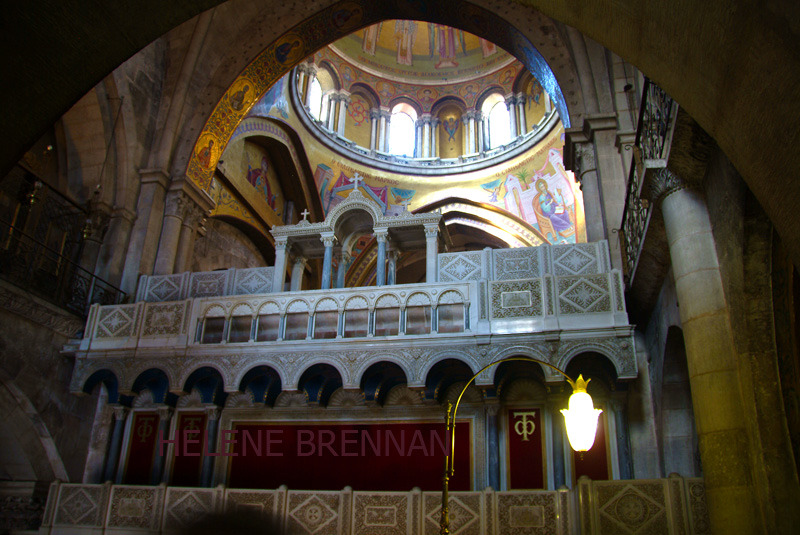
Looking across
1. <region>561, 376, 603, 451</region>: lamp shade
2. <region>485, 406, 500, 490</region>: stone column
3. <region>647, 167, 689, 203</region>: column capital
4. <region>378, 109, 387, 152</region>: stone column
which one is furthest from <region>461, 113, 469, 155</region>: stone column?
<region>561, 376, 603, 451</region>: lamp shade

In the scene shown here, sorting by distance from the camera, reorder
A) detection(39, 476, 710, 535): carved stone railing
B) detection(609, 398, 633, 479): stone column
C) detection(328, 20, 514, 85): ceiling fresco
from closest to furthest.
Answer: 1. detection(39, 476, 710, 535): carved stone railing
2. detection(609, 398, 633, 479): stone column
3. detection(328, 20, 514, 85): ceiling fresco

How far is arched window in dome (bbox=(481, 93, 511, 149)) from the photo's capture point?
23.5 metres

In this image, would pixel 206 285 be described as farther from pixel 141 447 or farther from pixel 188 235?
pixel 141 447

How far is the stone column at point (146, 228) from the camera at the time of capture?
42.5 ft

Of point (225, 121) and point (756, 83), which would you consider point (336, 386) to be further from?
point (756, 83)

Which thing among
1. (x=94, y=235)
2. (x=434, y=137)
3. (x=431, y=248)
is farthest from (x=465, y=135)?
(x=94, y=235)

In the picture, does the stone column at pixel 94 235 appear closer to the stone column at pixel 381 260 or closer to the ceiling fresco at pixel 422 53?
the stone column at pixel 381 260

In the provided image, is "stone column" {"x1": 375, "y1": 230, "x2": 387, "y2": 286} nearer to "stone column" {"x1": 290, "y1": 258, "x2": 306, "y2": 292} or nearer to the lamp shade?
"stone column" {"x1": 290, "y1": 258, "x2": 306, "y2": 292}

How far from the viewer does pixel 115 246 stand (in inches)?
516

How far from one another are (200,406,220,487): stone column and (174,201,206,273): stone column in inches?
140

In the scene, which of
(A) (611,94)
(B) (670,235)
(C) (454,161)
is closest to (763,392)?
(B) (670,235)

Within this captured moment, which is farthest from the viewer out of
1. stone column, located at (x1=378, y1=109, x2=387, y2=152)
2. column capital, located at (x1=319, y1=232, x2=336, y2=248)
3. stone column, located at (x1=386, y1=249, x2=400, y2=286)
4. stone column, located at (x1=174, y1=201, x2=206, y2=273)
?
stone column, located at (x1=378, y1=109, x2=387, y2=152)

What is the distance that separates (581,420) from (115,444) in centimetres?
889

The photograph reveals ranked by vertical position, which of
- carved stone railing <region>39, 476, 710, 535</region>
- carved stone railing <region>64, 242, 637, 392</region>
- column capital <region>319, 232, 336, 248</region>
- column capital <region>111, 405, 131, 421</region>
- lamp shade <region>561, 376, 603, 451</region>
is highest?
column capital <region>319, 232, 336, 248</region>
